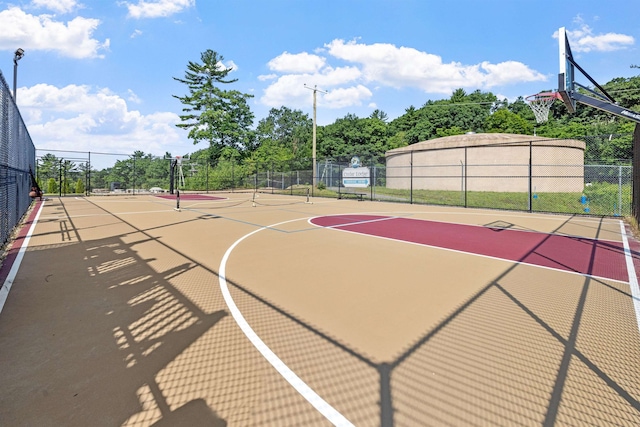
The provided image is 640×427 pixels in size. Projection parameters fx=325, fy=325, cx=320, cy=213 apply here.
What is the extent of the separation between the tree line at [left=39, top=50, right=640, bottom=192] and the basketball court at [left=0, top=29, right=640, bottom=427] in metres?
28.2

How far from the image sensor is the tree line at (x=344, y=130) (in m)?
37.2

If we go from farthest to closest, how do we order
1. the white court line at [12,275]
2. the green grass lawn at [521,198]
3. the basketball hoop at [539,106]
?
1. the basketball hoop at [539,106]
2. the green grass lawn at [521,198]
3. the white court line at [12,275]

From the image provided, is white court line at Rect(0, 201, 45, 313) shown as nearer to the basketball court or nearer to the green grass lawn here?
the basketball court

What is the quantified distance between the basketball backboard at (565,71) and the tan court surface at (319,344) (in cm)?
401

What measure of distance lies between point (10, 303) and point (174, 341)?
277 centimetres

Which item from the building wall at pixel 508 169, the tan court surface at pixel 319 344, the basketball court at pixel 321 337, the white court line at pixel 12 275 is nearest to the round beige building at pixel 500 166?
the building wall at pixel 508 169

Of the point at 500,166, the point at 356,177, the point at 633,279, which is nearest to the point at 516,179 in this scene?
the point at 500,166

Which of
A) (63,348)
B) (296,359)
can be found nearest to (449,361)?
(296,359)

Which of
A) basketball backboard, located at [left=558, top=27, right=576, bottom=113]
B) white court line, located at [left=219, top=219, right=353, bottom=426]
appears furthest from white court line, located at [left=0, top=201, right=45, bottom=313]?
basketball backboard, located at [left=558, top=27, right=576, bottom=113]

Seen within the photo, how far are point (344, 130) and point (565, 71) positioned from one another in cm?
4890

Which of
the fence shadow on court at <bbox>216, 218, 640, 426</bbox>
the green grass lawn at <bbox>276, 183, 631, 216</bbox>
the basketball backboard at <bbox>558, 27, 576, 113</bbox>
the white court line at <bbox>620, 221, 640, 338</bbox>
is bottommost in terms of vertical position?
the fence shadow on court at <bbox>216, 218, 640, 426</bbox>

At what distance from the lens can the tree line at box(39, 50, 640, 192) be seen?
3716cm

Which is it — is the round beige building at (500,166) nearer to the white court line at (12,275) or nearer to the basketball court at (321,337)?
the basketball court at (321,337)

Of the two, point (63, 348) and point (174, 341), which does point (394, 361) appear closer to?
point (174, 341)
